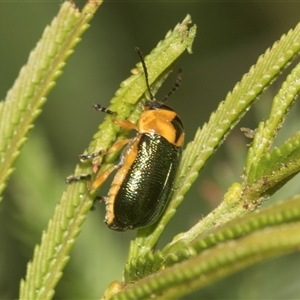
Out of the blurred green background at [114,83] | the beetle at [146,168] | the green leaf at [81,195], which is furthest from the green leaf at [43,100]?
the blurred green background at [114,83]

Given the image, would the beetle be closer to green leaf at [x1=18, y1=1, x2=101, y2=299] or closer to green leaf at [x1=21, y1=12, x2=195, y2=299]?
green leaf at [x1=21, y1=12, x2=195, y2=299]

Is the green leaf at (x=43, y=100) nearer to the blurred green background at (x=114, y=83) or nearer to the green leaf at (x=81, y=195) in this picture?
the green leaf at (x=81, y=195)

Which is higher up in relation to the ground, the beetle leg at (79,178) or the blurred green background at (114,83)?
the blurred green background at (114,83)

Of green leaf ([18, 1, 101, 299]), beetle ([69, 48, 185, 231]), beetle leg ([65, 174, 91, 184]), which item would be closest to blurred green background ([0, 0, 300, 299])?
beetle ([69, 48, 185, 231])

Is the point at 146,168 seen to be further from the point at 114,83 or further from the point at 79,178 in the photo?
the point at 114,83

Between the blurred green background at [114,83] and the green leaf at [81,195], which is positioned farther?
the blurred green background at [114,83]

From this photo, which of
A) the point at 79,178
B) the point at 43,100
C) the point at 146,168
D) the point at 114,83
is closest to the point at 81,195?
the point at 79,178

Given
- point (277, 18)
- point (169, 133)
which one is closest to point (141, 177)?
point (169, 133)
